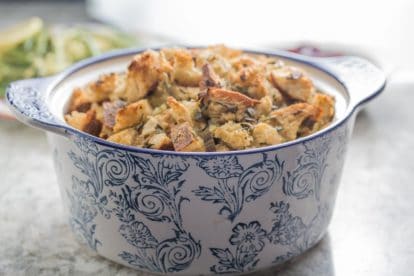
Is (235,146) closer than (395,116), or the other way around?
(235,146)

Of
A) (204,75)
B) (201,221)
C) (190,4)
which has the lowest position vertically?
(190,4)

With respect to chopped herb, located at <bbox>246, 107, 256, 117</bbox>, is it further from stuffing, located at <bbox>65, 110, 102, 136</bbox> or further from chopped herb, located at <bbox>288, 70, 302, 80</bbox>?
stuffing, located at <bbox>65, 110, 102, 136</bbox>

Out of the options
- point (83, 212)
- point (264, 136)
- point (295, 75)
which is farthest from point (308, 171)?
point (83, 212)

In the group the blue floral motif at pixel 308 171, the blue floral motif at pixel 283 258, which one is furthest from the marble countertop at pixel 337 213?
the blue floral motif at pixel 308 171

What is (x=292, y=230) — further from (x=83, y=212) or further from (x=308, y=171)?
(x=83, y=212)

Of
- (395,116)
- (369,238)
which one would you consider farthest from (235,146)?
(395,116)

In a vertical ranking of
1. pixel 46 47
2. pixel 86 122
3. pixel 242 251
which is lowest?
pixel 46 47

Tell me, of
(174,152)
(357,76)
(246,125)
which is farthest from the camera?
(357,76)

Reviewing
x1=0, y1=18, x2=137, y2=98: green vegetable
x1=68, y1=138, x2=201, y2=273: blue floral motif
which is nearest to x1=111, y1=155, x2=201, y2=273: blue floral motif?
x1=68, y1=138, x2=201, y2=273: blue floral motif

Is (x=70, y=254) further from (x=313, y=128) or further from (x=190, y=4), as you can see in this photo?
(x=190, y=4)
